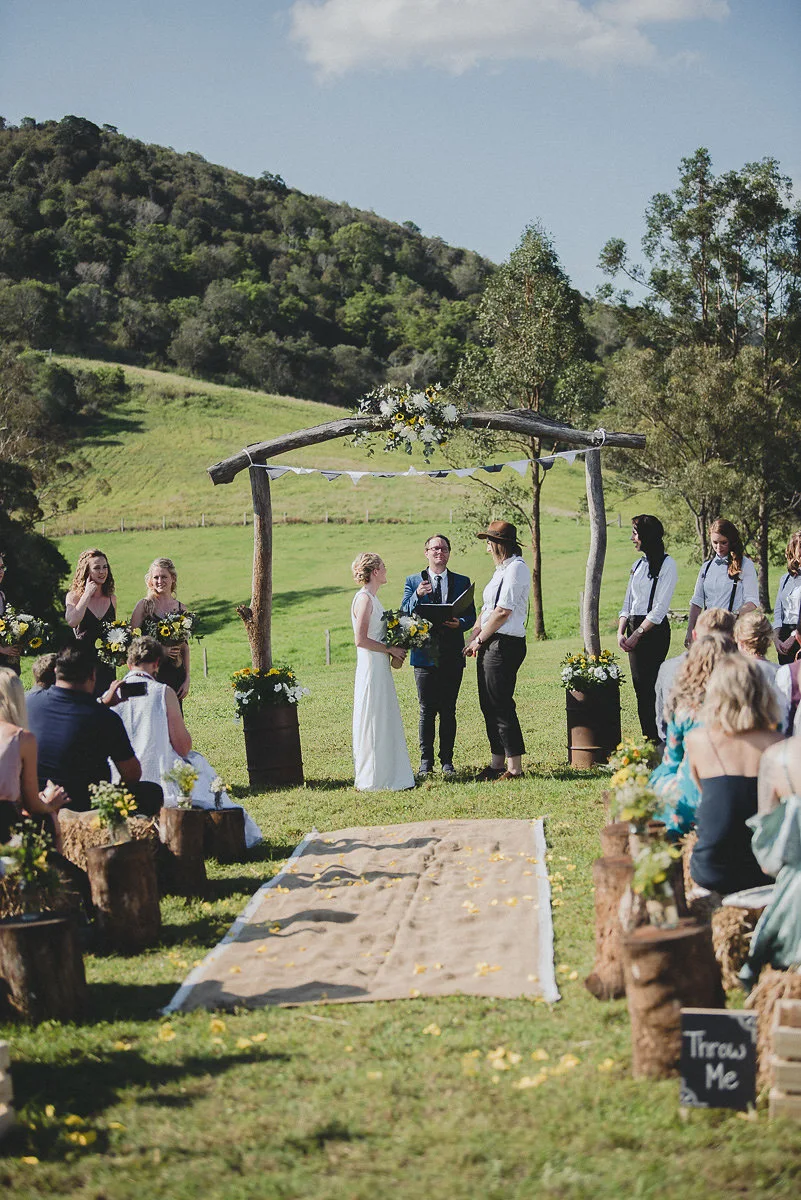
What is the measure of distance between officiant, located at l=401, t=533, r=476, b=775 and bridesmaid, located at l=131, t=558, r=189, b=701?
2.13 m

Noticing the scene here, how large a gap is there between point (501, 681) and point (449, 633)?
81 cm

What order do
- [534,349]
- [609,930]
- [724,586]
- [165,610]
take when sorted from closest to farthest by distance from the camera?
[609,930] → [724,586] → [165,610] → [534,349]

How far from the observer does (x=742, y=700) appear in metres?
5.22

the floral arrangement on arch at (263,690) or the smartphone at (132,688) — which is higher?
the smartphone at (132,688)

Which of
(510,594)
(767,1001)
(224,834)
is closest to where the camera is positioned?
(767,1001)

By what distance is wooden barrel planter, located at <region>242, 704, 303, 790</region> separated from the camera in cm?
1082

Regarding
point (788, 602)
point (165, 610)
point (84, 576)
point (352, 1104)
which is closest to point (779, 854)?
point (352, 1104)

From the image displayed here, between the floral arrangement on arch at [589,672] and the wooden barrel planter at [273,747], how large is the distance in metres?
2.65

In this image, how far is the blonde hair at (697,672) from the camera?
626 cm

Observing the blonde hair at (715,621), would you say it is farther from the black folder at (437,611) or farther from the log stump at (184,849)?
the log stump at (184,849)

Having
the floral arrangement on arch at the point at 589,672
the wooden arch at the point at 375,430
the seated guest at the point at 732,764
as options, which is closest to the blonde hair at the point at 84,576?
the wooden arch at the point at 375,430

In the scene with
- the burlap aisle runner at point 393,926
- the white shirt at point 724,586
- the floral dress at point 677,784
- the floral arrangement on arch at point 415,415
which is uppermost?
the floral arrangement on arch at point 415,415

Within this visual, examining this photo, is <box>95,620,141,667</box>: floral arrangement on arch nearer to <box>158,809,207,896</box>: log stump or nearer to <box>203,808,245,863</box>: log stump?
<box>203,808,245,863</box>: log stump

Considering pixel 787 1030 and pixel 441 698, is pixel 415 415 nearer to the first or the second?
pixel 441 698
